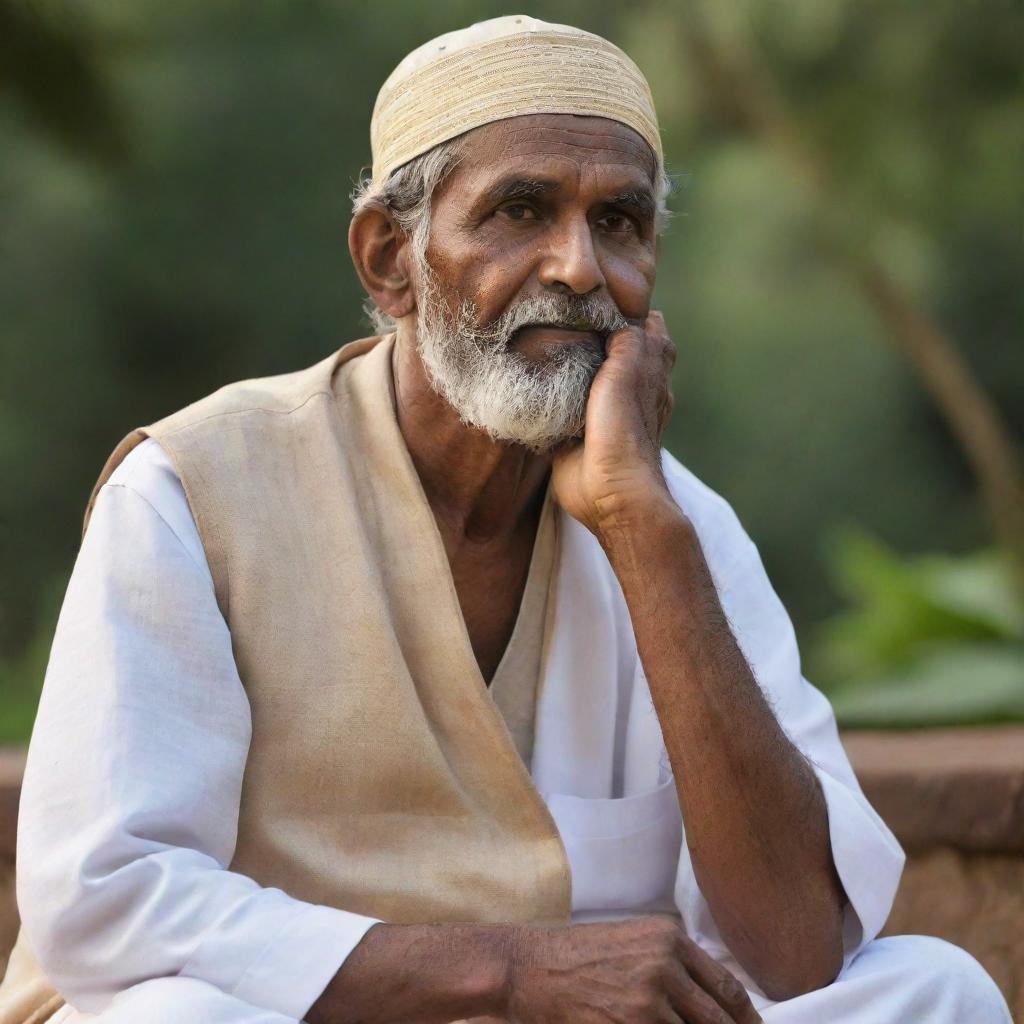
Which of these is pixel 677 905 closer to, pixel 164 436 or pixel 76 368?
pixel 164 436

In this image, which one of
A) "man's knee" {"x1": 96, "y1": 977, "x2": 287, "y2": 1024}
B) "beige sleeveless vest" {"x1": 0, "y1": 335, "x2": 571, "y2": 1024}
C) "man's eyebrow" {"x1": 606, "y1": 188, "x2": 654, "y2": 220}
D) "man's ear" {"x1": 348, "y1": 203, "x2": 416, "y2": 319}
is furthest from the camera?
"man's ear" {"x1": 348, "y1": 203, "x2": 416, "y2": 319}

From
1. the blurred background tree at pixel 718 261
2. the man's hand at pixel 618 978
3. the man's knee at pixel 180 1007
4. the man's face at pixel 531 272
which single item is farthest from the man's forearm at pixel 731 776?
the blurred background tree at pixel 718 261

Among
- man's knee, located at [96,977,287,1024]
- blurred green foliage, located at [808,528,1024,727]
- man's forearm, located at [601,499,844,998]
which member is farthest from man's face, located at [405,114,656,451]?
blurred green foliage, located at [808,528,1024,727]

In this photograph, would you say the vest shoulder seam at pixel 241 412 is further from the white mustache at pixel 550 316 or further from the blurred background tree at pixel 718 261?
the blurred background tree at pixel 718 261

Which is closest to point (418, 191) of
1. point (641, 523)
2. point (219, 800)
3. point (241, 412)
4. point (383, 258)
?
point (383, 258)

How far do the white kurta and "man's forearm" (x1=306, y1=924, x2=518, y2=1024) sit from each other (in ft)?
0.14

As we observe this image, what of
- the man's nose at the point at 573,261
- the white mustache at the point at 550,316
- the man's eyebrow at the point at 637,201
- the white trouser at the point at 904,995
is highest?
the man's eyebrow at the point at 637,201

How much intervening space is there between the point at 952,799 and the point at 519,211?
2.09 metres

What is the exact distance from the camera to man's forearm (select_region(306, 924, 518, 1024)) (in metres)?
2.85

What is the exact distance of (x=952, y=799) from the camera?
4.50 m

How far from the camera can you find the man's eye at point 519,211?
3.47 meters

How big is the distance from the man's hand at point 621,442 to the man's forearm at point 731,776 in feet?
0.20

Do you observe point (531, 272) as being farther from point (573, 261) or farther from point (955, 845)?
point (955, 845)

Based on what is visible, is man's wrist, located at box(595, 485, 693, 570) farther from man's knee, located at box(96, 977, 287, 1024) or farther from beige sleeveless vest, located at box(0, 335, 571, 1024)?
man's knee, located at box(96, 977, 287, 1024)
